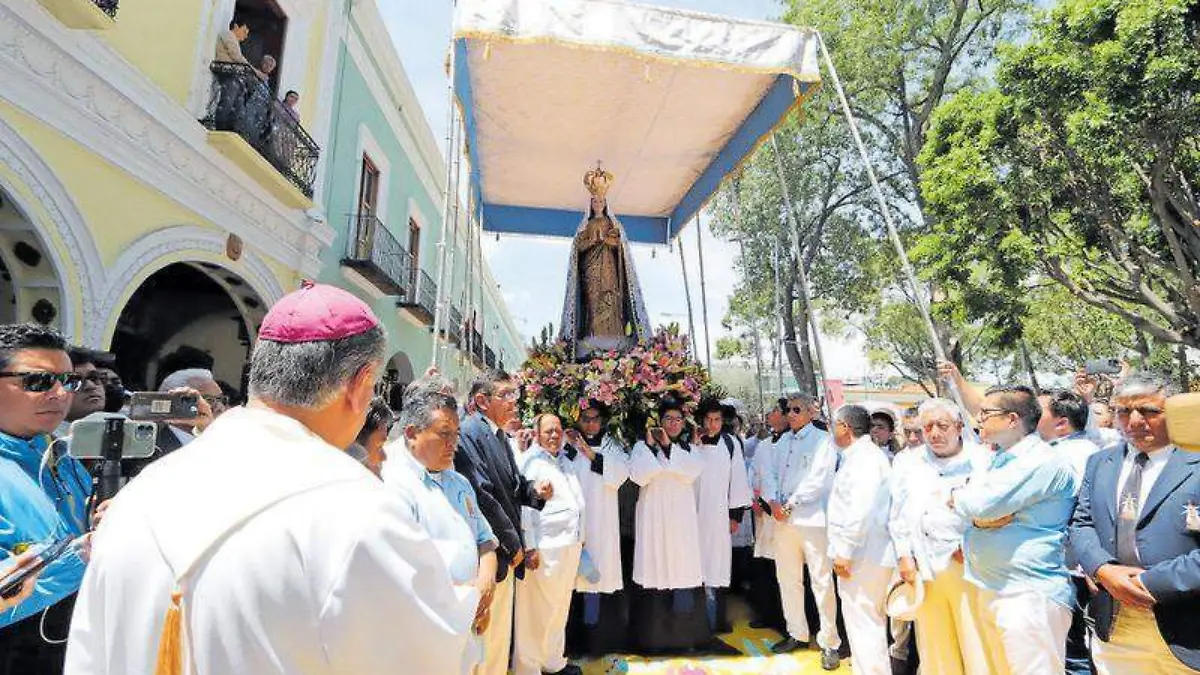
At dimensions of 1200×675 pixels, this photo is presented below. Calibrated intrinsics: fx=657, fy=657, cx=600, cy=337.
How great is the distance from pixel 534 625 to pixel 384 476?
1989mm

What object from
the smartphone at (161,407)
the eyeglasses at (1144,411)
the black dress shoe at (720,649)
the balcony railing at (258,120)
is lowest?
the black dress shoe at (720,649)

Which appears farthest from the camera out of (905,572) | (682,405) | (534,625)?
(682,405)

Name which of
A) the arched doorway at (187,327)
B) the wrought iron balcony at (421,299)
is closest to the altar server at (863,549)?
the arched doorway at (187,327)

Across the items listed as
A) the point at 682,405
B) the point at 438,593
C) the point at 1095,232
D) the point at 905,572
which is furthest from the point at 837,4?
the point at 438,593

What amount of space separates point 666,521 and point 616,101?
12.1 feet

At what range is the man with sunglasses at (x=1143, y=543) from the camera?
240 centimetres

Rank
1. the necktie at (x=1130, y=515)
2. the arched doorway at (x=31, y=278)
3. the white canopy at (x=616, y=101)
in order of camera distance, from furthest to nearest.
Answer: the arched doorway at (x=31, y=278)
the white canopy at (x=616, y=101)
the necktie at (x=1130, y=515)

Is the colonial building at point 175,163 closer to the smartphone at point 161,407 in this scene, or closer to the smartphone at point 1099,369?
the smartphone at point 161,407

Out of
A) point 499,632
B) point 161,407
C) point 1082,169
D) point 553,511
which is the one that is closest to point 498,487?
point 553,511

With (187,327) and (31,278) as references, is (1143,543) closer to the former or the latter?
(31,278)

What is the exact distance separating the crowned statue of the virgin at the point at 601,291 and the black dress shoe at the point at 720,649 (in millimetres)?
2618

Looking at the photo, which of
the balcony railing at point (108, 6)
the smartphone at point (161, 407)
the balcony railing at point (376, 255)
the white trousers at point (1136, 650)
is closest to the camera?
the smartphone at point (161, 407)

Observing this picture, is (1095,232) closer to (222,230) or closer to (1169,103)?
(1169,103)

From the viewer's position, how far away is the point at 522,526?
376cm
